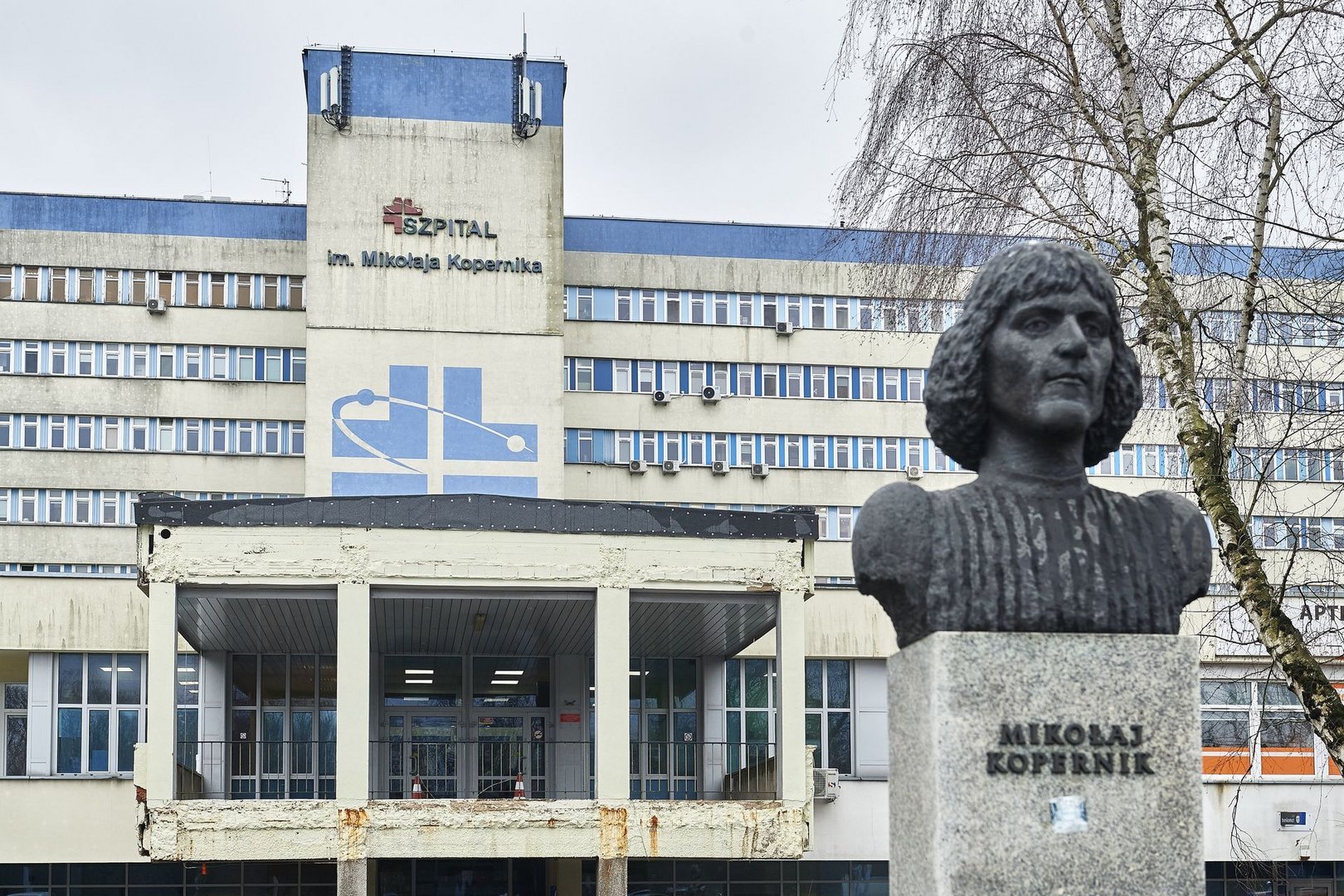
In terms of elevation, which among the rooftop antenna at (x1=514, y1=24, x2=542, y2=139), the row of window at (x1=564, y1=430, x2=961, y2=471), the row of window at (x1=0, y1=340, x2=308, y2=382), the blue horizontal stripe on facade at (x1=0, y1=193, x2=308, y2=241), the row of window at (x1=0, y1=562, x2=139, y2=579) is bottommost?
the row of window at (x1=0, y1=562, x2=139, y2=579)

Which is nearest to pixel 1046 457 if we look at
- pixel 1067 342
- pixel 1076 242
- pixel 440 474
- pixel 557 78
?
pixel 1067 342

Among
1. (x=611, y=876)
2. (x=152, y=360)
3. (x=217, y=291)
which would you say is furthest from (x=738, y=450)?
(x=611, y=876)

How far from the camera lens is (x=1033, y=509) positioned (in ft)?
18.9

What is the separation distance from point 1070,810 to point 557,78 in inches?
1283

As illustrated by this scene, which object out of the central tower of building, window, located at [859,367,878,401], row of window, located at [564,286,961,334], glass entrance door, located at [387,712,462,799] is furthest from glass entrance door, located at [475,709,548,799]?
window, located at [859,367,878,401]

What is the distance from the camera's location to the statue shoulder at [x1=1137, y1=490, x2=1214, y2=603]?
5.76 m

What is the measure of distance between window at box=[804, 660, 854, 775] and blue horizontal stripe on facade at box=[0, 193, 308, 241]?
1486cm

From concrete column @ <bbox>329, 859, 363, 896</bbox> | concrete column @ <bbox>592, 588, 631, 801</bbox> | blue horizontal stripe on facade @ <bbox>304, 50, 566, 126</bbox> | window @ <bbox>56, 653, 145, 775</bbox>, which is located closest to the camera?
concrete column @ <bbox>329, 859, 363, 896</bbox>

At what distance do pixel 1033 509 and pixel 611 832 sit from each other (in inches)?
631

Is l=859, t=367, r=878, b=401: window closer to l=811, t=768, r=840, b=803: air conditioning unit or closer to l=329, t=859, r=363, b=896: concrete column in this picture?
l=811, t=768, r=840, b=803: air conditioning unit

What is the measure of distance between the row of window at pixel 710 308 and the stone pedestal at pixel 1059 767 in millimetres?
33152

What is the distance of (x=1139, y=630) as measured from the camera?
5.76 metres

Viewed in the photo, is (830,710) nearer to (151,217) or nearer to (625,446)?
(625,446)

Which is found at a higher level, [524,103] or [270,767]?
[524,103]
